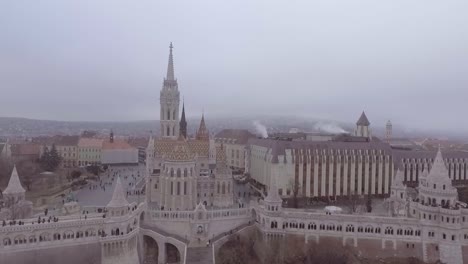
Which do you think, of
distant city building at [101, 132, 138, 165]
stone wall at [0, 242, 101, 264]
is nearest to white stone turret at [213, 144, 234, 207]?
stone wall at [0, 242, 101, 264]

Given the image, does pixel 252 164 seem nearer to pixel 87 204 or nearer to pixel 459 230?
pixel 87 204

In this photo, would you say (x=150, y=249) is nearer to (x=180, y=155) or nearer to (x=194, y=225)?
(x=194, y=225)

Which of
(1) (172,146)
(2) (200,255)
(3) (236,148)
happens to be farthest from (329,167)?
(3) (236,148)

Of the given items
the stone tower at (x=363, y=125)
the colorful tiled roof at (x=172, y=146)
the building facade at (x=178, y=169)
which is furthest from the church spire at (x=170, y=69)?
the stone tower at (x=363, y=125)

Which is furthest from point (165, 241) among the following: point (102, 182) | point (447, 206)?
point (102, 182)

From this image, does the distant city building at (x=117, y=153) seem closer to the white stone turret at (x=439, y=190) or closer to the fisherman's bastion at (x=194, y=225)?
the fisherman's bastion at (x=194, y=225)

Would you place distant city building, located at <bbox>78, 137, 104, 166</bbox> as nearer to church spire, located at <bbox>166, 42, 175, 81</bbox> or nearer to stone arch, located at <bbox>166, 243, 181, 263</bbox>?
church spire, located at <bbox>166, 42, 175, 81</bbox>
